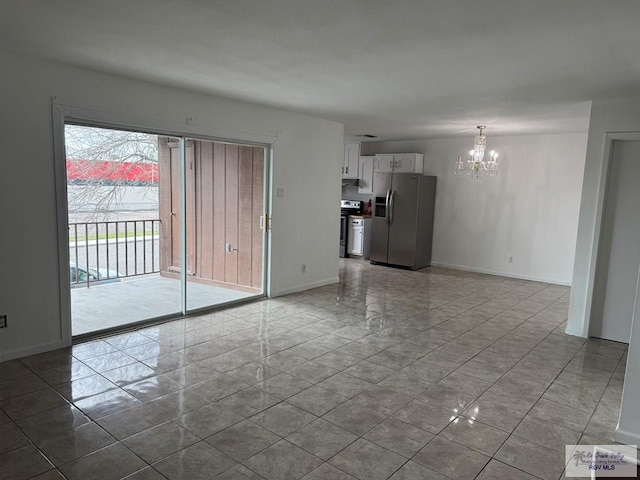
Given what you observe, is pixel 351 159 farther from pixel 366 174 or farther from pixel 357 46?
pixel 357 46

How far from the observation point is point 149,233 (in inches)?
248

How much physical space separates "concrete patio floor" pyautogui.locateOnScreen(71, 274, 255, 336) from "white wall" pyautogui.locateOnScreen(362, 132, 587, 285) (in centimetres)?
428

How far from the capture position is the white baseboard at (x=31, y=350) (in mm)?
3480

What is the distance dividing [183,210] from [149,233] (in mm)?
1901

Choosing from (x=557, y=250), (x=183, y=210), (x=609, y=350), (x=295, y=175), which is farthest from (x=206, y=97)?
(x=557, y=250)

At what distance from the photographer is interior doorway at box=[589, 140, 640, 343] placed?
4250mm

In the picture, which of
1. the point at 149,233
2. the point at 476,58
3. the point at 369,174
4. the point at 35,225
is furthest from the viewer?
the point at 369,174

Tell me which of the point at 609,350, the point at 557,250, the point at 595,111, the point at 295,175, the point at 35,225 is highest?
the point at 595,111

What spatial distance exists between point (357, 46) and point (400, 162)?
5.65 metres

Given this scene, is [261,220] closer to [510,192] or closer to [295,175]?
[295,175]

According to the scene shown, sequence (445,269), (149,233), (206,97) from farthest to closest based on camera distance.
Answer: (445,269) → (149,233) → (206,97)

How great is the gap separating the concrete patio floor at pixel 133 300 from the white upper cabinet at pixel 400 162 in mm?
4111

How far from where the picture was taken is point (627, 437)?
2635mm

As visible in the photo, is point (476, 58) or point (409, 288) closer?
point (476, 58)
